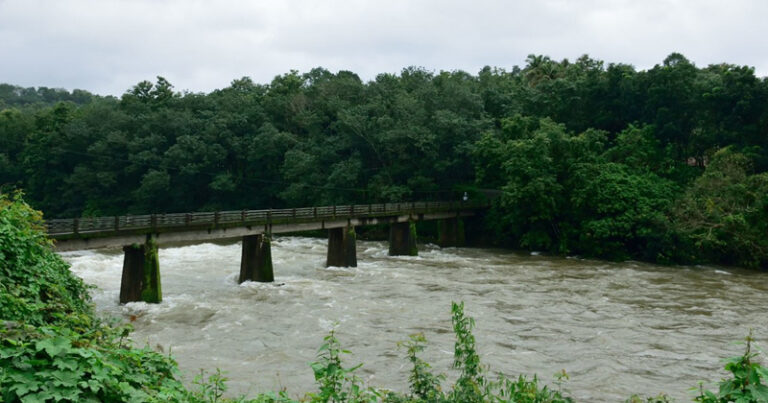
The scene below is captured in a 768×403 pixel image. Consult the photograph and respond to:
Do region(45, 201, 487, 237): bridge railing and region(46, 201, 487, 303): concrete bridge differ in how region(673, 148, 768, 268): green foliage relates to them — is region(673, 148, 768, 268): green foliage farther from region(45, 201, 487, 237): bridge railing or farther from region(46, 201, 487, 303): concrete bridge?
region(45, 201, 487, 237): bridge railing

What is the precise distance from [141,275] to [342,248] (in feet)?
45.4

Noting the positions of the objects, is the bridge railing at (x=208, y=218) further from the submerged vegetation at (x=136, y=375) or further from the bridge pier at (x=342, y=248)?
the submerged vegetation at (x=136, y=375)

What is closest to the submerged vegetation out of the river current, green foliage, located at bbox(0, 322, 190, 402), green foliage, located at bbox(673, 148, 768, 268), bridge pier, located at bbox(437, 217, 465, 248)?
green foliage, located at bbox(0, 322, 190, 402)

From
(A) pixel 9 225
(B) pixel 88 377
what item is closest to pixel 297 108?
(A) pixel 9 225

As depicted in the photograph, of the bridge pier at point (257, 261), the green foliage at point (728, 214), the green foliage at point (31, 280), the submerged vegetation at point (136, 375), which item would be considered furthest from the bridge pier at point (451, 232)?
→ the submerged vegetation at point (136, 375)

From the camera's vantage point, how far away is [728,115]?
41.4m

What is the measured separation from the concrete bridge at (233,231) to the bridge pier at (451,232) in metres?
2.31

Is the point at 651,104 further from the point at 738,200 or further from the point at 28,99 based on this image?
the point at 28,99

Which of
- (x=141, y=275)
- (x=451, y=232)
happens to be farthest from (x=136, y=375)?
(x=451, y=232)

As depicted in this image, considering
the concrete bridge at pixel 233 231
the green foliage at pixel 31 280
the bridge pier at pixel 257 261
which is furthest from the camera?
the bridge pier at pixel 257 261

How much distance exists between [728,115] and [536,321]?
1203 inches

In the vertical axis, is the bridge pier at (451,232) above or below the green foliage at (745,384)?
below

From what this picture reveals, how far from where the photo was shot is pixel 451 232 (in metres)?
47.8

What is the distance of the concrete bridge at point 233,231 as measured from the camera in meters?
22.7
